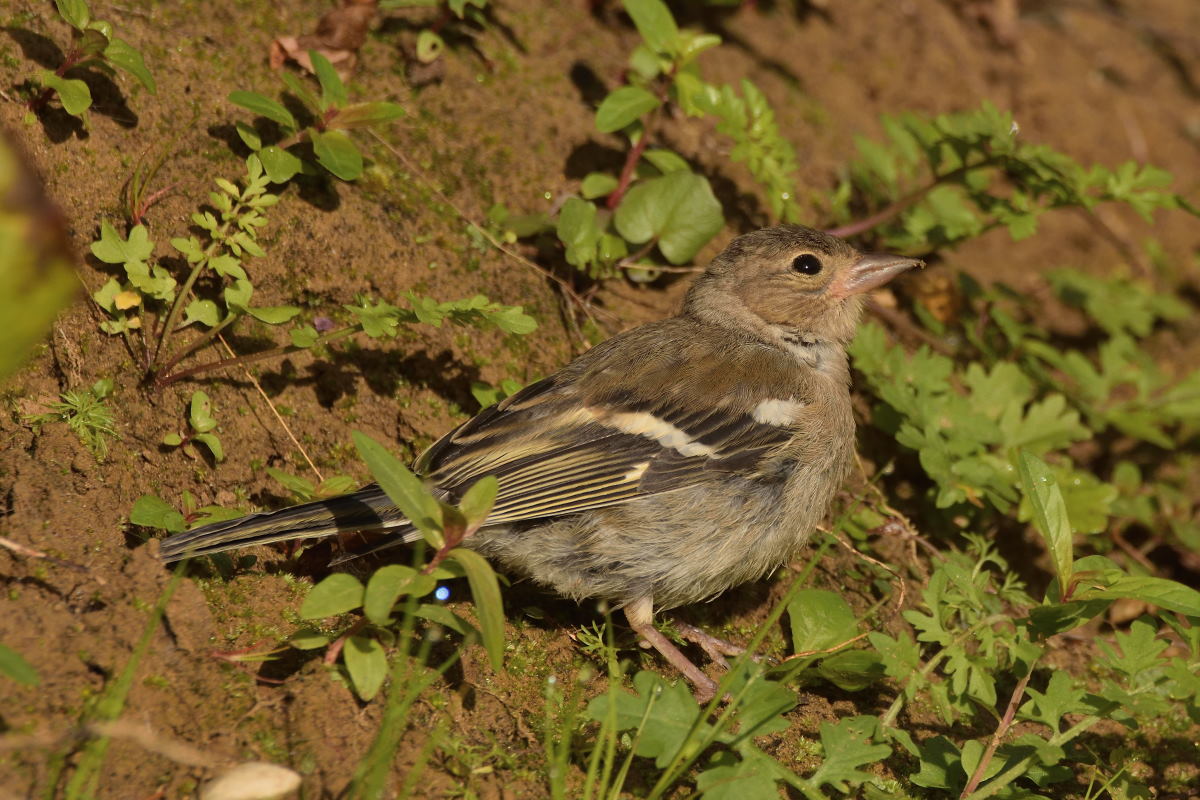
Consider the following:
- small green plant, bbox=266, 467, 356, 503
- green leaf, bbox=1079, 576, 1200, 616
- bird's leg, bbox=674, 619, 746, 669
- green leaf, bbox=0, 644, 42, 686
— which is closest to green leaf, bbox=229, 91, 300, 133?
small green plant, bbox=266, 467, 356, 503

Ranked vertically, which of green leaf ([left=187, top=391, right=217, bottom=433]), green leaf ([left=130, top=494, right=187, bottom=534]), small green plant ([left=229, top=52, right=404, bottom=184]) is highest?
small green plant ([left=229, top=52, right=404, bottom=184])

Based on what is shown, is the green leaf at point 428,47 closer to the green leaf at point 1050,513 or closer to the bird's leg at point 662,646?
the bird's leg at point 662,646

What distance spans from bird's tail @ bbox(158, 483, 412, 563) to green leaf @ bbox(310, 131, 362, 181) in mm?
1378

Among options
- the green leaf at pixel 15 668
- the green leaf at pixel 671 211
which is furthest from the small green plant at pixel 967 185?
the green leaf at pixel 15 668

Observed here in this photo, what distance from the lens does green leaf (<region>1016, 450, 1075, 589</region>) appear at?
3.55 meters

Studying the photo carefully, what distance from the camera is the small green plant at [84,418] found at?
366 centimetres

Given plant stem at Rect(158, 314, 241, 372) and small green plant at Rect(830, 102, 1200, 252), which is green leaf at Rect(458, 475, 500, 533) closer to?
plant stem at Rect(158, 314, 241, 372)

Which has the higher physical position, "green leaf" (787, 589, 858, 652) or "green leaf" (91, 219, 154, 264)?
"green leaf" (91, 219, 154, 264)

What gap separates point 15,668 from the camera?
2.69 meters

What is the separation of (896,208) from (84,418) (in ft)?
13.4

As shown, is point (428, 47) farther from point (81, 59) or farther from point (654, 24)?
point (81, 59)

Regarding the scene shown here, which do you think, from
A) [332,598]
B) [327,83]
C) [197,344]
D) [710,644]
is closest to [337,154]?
[327,83]

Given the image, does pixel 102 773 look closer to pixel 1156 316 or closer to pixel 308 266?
pixel 308 266

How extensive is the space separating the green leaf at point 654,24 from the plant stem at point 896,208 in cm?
127
